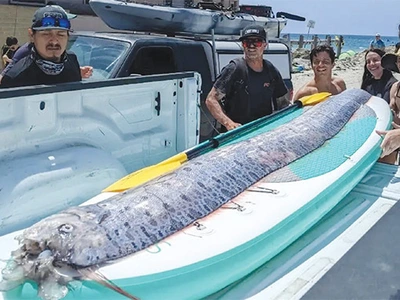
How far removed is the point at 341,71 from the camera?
88.1ft

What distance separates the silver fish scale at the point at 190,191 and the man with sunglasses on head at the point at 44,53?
4.31 ft

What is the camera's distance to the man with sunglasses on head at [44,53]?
346cm

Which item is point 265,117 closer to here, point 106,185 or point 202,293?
point 106,185

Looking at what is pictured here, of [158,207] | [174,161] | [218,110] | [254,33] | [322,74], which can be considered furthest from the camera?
[322,74]

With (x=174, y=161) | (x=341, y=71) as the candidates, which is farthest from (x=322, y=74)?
(x=341, y=71)

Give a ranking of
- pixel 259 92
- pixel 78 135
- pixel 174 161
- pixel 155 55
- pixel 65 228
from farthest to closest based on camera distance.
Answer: pixel 155 55 < pixel 259 92 < pixel 174 161 < pixel 78 135 < pixel 65 228

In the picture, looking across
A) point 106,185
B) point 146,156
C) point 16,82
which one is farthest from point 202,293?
point 16,82

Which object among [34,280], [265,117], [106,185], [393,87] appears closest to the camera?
[34,280]

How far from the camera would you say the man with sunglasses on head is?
11.3 feet

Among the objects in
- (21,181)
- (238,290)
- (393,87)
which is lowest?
(238,290)

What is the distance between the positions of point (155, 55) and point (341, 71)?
22568mm

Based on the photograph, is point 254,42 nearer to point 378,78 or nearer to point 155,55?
point 155,55

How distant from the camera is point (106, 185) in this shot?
318cm

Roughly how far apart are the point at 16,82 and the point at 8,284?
187 cm
